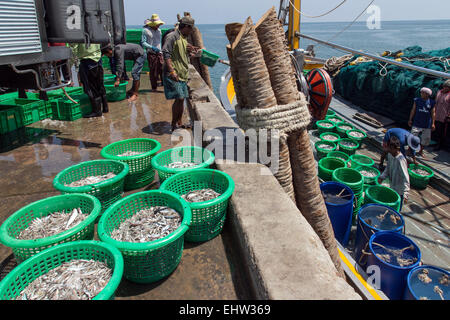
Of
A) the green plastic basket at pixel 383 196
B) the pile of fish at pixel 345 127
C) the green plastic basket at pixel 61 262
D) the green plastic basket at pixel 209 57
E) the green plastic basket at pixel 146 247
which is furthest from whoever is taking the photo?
the pile of fish at pixel 345 127

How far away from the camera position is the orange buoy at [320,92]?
5.80 meters

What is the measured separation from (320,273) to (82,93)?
19.9ft

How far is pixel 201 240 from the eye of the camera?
97.4 inches

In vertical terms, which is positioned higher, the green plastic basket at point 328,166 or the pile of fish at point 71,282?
the pile of fish at point 71,282

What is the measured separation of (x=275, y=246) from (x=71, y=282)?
125cm

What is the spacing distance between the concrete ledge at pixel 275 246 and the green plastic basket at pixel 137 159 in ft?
2.86

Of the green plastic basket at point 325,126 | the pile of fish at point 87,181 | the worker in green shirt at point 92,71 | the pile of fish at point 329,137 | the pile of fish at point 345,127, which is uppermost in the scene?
the worker in green shirt at point 92,71

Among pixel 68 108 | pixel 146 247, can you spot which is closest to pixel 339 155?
pixel 68 108

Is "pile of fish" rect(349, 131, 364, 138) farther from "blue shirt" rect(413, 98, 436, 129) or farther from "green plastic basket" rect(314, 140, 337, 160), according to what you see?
"blue shirt" rect(413, 98, 436, 129)

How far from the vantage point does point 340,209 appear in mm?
4891

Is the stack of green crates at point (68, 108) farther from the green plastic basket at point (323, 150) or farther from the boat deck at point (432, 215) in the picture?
the boat deck at point (432, 215)

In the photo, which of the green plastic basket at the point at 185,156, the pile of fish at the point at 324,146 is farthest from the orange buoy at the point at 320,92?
the green plastic basket at the point at 185,156
